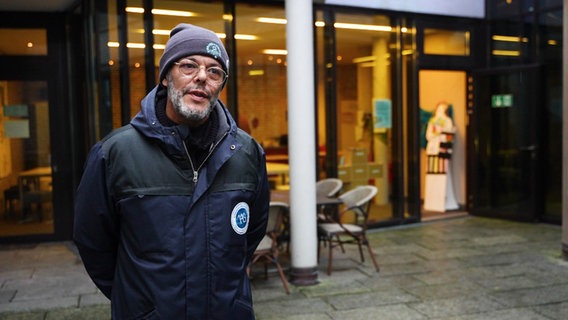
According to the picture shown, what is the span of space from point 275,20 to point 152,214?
21.2 ft

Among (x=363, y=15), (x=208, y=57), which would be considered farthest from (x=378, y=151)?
(x=208, y=57)

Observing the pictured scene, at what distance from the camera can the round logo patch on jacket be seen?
1930 millimetres

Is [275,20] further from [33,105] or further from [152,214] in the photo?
[152,214]

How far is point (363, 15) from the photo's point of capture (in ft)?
27.4

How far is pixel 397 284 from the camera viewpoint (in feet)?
18.5

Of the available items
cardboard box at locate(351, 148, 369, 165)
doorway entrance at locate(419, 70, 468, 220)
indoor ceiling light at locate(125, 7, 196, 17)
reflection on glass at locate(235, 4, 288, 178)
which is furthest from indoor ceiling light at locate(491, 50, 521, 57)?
indoor ceiling light at locate(125, 7, 196, 17)

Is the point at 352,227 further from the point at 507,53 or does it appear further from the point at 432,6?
the point at 507,53

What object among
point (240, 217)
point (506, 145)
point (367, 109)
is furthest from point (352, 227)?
point (240, 217)

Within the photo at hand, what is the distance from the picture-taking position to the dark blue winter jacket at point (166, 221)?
1831 mm

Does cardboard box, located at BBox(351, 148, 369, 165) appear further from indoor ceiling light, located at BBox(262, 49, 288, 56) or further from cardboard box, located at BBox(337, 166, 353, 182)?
indoor ceiling light, located at BBox(262, 49, 288, 56)

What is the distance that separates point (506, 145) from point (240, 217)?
8036 millimetres

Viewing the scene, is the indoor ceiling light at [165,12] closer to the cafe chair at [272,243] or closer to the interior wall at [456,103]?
the cafe chair at [272,243]

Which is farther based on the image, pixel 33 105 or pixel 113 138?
pixel 33 105

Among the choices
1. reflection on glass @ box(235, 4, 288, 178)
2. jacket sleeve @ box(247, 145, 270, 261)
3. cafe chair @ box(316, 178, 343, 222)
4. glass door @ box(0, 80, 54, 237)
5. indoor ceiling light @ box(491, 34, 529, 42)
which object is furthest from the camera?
indoor ceiling light @ box(491, 34, 529, 42)
